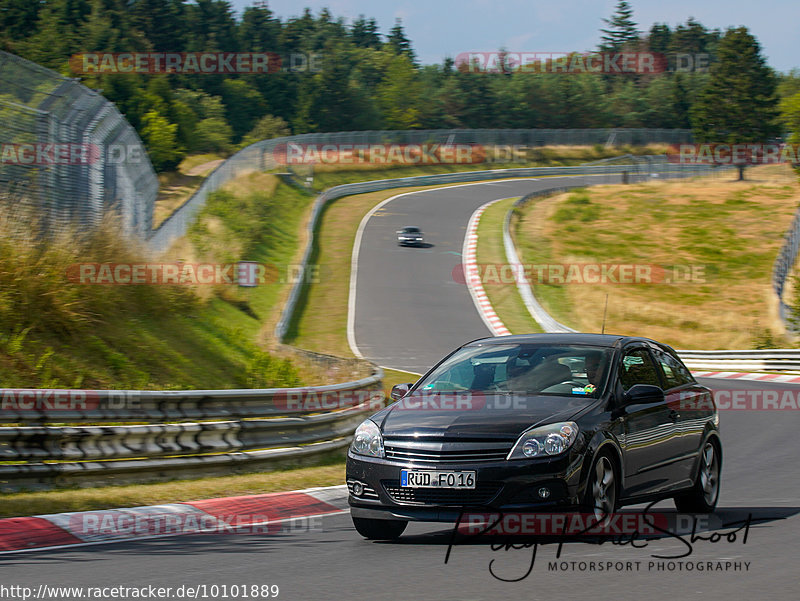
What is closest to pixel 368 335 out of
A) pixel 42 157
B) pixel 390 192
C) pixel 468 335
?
pixel 468 335

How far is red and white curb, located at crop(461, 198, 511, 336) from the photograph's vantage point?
34.0 metres

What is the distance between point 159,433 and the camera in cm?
961

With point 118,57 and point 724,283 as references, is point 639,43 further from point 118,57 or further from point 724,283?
point 724,283

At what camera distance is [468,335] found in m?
32.4

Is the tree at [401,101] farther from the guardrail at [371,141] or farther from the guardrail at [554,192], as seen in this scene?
the guardrail at [554,192]

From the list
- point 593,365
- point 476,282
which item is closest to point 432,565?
point 593,365

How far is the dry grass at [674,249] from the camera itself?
37.7 m

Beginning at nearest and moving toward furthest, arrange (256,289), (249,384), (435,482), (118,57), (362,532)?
(435,482), (362,532), (249,384), (256,289), (118,57)

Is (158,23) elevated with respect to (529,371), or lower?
elevated

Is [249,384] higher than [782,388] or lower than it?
higher

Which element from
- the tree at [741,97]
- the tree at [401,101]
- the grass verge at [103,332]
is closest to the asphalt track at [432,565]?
the grass verge at [103,332]

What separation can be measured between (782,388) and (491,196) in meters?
44.6

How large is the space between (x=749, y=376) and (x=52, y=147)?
67.9 ft
